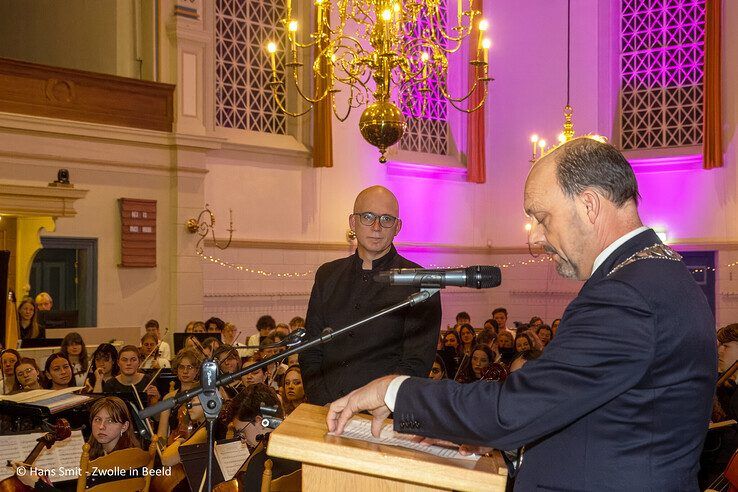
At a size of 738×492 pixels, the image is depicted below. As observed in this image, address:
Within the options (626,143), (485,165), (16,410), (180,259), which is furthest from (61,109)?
(626,143)

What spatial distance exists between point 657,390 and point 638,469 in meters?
0.16

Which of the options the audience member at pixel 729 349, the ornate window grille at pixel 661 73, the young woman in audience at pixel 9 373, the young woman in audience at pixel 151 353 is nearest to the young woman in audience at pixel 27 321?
the young woman in audience at pixel 151 353

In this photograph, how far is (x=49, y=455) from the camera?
4402 mm

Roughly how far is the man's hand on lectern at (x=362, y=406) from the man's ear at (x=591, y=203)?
1.84 ft

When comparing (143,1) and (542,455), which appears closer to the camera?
(542,455)

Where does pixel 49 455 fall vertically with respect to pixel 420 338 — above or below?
below

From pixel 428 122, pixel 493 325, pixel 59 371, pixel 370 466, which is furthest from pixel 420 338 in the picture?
pixel 428 122

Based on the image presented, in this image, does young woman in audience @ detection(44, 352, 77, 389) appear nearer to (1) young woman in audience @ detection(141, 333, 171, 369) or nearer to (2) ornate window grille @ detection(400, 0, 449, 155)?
(1) young woman in audience @ detection(141, 333, 171, 369)

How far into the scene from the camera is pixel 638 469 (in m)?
1.70

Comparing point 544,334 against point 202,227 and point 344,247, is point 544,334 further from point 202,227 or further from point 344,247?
point 202,227

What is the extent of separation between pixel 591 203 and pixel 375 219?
196cm

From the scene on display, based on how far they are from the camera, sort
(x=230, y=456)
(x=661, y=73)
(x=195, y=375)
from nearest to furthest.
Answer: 1. (x=230, y=456)
2. (x=195, y=375)
3. (x=661, y=73)

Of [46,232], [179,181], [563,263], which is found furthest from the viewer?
[179,181]

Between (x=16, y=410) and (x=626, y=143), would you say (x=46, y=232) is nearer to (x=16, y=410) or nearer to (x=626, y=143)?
(x=16, y=410)
